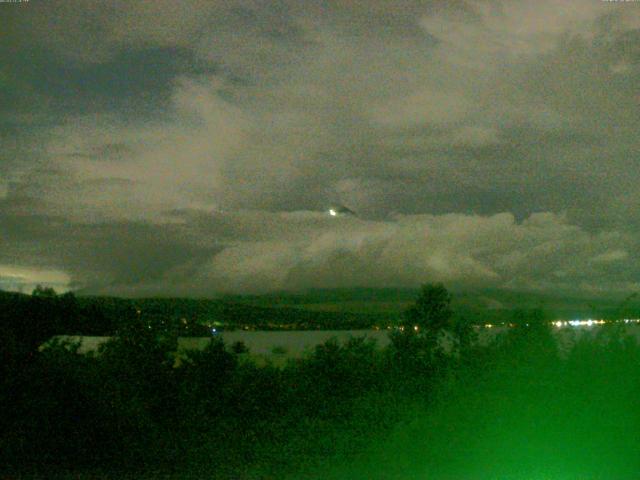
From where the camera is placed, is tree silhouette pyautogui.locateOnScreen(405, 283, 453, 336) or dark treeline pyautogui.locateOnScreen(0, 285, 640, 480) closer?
dark treeline pyautogui.locateOnScreen(0, 285, 640, 480)

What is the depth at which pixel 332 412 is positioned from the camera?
579 inches

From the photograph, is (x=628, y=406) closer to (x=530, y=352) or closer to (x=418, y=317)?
(x=530, y=352)

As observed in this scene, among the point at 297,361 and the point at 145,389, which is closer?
the point at 145,389

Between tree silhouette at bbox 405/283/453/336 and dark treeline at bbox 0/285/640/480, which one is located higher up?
tree silhouette at bbox 405/283/453/336

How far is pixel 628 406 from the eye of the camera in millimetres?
10914

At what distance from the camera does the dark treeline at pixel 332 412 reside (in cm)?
1035

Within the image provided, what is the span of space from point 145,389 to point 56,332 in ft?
13.1

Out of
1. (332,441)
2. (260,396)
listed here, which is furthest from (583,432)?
(260,396)

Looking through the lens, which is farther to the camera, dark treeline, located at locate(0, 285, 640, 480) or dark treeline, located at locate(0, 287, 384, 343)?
dark treeline, located at locate(0, 287, 384, 343)

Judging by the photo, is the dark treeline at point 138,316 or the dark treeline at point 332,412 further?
the dark treeline at point 138,316

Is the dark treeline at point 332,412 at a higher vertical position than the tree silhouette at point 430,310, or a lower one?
lower

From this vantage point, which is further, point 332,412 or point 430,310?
point 430,310

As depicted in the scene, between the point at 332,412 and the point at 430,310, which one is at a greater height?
the point at 430,310

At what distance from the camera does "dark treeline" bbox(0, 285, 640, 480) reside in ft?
34.0
